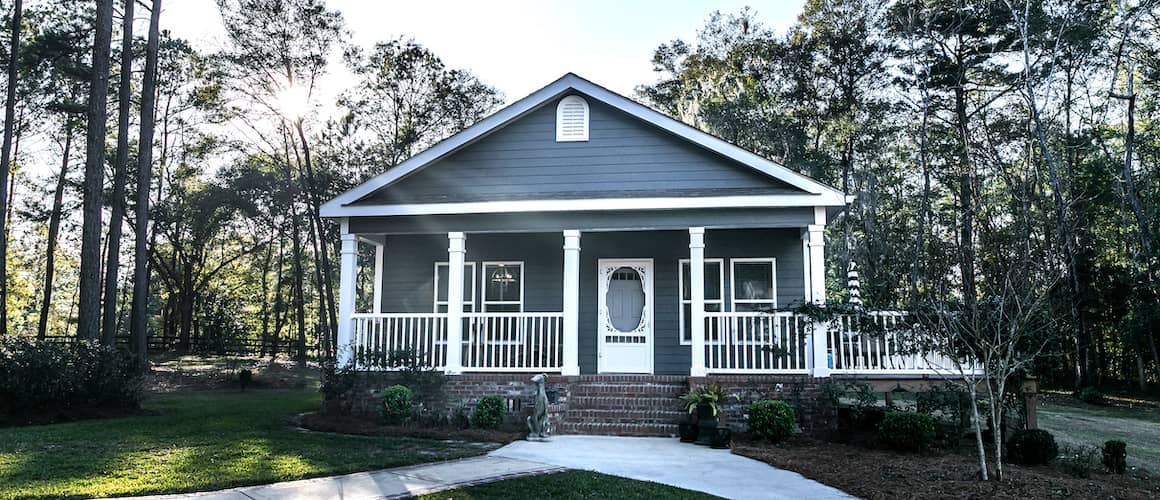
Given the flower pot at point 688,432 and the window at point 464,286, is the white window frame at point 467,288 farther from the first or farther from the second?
the flower pot at point 688,432

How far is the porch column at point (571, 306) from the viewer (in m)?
11.6

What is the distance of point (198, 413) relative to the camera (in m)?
13.9

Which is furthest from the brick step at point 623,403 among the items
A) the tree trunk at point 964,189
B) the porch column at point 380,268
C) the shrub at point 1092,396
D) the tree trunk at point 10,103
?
the tree trunk at point 10,103

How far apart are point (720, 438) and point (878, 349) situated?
3073mm

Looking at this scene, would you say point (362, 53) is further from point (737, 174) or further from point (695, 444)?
point (695, 444)

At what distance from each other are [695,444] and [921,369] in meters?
3.75

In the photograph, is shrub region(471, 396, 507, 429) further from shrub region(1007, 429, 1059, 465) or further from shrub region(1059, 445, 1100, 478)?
shrub region(1059, 445, 1100, 478)

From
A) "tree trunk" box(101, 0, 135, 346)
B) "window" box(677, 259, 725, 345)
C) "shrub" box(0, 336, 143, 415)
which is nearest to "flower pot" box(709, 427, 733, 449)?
"window" box(677, 259, 725, 345)

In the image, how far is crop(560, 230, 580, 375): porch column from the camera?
38.2 ft

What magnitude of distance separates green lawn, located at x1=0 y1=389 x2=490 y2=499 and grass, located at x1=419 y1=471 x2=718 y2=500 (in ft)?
5.31

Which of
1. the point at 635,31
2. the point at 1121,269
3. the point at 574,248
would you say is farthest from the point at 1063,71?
the point at 574,248

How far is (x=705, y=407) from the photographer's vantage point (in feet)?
33.7

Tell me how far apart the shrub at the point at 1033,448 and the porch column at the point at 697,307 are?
4.20 m

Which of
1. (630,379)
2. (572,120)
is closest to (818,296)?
(630,379)
